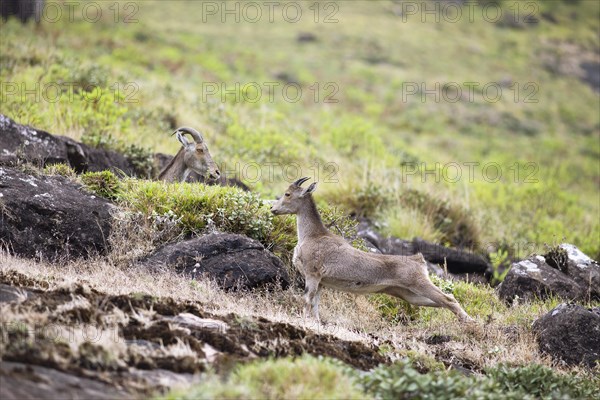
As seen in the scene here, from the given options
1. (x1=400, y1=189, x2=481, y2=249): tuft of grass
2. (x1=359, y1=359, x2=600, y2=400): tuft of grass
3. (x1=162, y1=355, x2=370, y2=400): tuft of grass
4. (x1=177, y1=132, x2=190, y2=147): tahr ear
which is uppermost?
(x1=177, y1=132, x2=190, y2=147): tahr ear

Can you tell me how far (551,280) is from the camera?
12500 mm

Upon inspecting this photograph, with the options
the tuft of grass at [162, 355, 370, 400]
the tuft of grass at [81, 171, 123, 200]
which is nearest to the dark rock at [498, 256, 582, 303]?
the tuft of grass at [81, 171, 123, 200]

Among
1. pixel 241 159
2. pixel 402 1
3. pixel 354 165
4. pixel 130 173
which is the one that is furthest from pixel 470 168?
pixel 402 1

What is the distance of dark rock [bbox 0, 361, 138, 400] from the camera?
5.54 meters

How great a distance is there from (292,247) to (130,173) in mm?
4316

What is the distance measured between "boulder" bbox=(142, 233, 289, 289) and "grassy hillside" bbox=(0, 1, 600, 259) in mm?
5442

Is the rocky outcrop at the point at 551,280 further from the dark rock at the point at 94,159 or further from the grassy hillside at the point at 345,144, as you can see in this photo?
the dark rock at the point at 94,159

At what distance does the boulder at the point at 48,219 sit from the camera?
10227 mm

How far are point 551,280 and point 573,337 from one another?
10.0 ft

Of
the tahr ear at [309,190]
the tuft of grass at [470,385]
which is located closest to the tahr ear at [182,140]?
the tahr ear at [309,190]

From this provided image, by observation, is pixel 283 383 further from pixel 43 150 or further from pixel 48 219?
pixel 43 150

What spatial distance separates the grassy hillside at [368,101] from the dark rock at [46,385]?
10.4 m

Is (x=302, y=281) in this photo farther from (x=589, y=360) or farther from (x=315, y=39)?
(x=315, y=39)

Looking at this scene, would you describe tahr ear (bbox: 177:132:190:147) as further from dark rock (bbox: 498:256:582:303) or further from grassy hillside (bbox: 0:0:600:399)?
dark rock (bbox: 498:256:582:303)
